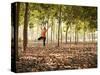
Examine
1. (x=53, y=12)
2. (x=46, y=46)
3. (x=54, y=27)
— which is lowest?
(x=46, y=46)

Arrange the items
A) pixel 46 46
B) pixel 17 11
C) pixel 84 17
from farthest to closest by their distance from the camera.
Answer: pixel 84 17 → pixel 46 46 → pixel 17 11

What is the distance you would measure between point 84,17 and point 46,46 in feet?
2.30

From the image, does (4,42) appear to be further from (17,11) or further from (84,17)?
(84,17)

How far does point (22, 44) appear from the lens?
10.1 feet

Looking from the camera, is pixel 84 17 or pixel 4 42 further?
pixel 84 17

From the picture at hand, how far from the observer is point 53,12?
322 centimetres

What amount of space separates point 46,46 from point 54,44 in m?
0.11

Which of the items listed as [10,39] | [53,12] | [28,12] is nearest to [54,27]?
[53,12]

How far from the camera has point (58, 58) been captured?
3271 millimetres

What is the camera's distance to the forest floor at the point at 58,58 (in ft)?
10.2

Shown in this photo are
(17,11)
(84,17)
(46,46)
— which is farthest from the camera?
(84,17)

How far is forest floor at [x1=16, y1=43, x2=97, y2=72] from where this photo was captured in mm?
3096

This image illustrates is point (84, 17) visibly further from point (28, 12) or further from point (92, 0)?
point (28, 12)

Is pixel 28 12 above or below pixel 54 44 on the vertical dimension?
above
